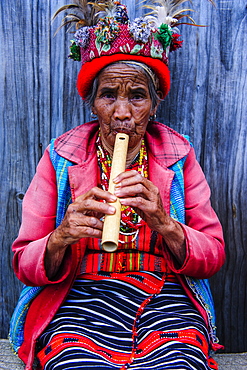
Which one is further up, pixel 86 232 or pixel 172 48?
pixel 172 48

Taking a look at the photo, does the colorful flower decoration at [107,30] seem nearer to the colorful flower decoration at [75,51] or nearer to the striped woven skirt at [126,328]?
the colorful flower decoration at [75,51]

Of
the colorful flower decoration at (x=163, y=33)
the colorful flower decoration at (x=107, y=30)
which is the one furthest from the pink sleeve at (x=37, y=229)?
the colorful flower decoration at (x=163, y=33)

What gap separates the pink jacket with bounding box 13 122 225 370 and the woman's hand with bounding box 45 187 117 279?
0.06 m

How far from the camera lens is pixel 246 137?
257 cm

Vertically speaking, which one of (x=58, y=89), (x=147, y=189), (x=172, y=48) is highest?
(x=172, y=48)

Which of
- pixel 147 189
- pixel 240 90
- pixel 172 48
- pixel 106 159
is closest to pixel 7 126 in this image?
pixel 106 159

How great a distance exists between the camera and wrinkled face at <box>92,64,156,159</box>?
2.03m

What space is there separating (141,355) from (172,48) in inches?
62.1

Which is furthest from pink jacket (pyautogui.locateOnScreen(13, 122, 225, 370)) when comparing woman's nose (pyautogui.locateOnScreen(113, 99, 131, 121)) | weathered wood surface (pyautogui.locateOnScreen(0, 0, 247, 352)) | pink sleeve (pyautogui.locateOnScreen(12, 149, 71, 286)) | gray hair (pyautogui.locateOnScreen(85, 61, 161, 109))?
weathered wood surface (pyautogui.locateOnScreen(0, 0, 247, 352))

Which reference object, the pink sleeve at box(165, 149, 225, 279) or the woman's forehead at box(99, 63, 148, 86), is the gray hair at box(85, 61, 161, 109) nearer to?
the woman's forehead at box(99, 63, 148, 86)

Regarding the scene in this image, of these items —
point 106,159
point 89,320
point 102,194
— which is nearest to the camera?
point 102,194

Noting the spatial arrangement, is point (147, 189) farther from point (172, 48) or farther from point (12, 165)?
→ point (12, 165)

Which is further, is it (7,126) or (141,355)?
(7,126)

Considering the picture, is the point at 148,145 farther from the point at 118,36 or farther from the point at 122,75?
the point at 118,36
